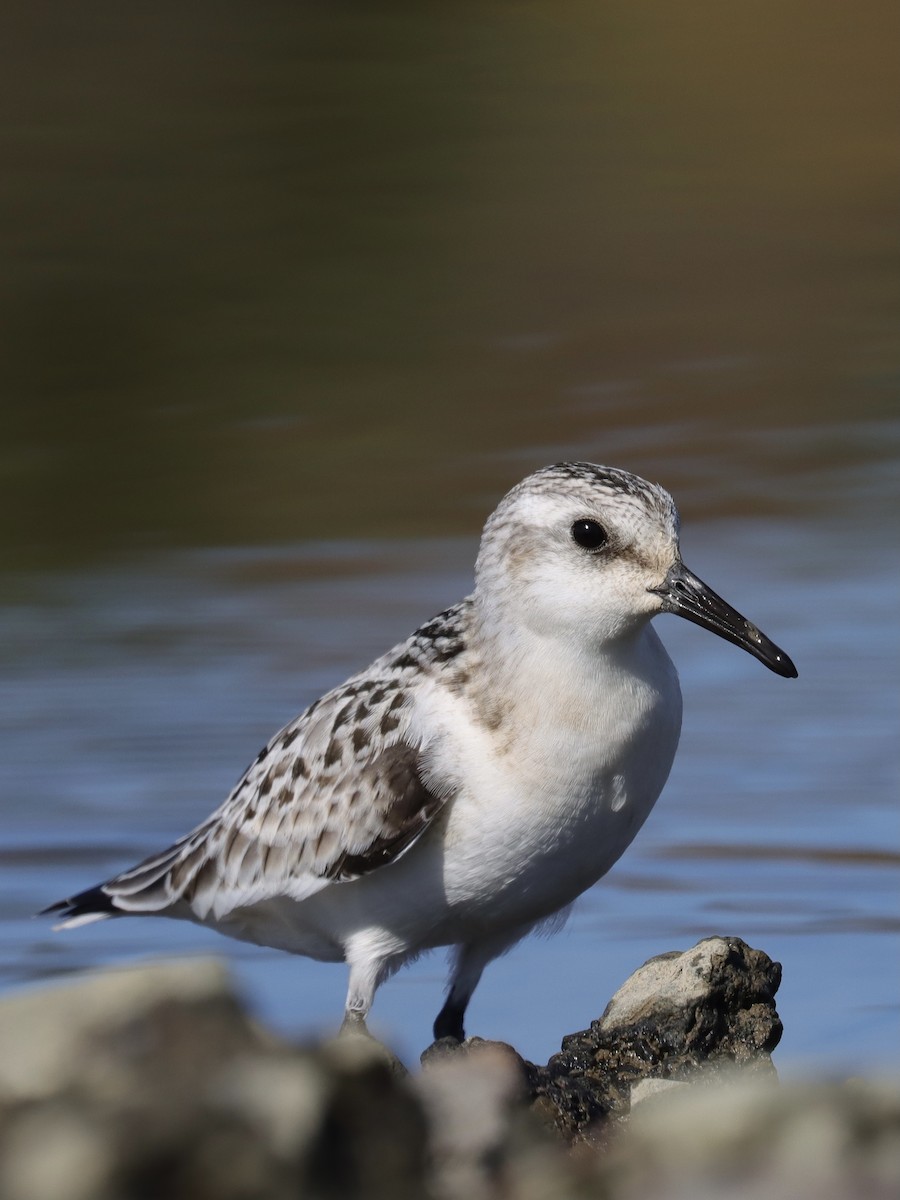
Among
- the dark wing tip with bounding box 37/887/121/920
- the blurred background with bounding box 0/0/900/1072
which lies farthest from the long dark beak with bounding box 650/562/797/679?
the dark wing tip with bounding box 37/887/121/920

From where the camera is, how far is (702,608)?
20.3 feet

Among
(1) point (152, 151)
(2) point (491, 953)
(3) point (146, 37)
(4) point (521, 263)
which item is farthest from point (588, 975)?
(3) point (146, 37)

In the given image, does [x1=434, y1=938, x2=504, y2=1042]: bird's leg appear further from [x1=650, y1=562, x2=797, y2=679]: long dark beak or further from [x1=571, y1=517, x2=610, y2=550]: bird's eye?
[x1=571, y1=517, x2=610, y2=550]: bird's eye

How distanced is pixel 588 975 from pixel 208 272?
10241mm

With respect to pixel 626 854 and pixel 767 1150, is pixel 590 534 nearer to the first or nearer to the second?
pixel 626 854

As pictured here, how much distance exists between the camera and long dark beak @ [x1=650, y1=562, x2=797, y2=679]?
6.15m

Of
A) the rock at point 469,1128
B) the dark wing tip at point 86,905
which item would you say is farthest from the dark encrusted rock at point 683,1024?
the rock at point 469,1128

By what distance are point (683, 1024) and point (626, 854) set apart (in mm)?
2526

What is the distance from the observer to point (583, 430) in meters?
13.6

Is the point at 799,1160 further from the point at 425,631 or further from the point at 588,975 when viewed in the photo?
the point at 588,975

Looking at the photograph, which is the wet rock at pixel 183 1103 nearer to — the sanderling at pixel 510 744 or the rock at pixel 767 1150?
the rock at pixel 767 1150

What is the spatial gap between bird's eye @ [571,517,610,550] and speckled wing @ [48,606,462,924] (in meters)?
0.61

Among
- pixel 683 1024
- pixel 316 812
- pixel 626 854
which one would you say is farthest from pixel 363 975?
pixel 626 854

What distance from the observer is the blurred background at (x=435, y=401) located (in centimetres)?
832
